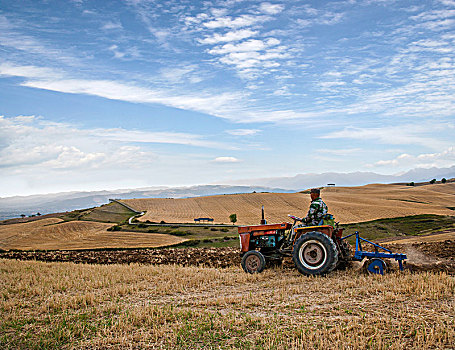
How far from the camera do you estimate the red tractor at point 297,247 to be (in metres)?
9.53

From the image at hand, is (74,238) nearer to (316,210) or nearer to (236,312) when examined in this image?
(316,210)

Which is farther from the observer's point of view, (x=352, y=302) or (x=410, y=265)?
(x=410, y=265)

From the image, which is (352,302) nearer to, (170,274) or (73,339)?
(73,339)

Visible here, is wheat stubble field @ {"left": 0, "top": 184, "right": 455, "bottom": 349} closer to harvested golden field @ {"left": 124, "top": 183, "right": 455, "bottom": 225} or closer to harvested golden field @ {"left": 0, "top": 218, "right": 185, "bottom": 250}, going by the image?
harvested golden field @ {"left": 0, "top": 218, "right": 185, "bottom": 250}

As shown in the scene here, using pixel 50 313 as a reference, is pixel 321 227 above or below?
above

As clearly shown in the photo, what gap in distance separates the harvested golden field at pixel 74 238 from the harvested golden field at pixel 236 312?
65.3 ft

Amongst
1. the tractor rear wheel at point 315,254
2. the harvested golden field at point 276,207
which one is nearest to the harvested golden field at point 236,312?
the tractor rear wheel at point 315,254

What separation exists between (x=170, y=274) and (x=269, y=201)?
49.8 meters

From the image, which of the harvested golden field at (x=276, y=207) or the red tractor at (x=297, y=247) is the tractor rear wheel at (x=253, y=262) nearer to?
the red tractor at (x=297, y=247)

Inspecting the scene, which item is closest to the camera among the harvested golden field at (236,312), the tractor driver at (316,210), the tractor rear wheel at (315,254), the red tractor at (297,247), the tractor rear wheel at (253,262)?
the harvested golden field at (236,312)

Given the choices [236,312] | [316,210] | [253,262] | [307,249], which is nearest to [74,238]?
[253,262]

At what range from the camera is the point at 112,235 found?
3569cm

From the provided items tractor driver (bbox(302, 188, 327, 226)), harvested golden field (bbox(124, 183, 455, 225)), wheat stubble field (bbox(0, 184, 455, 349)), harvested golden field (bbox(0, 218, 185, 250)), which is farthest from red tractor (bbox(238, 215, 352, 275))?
harvested golden field (bbox(124, 183, 455, 225))

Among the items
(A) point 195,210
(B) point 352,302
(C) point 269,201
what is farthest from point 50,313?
(C) point 269,201
